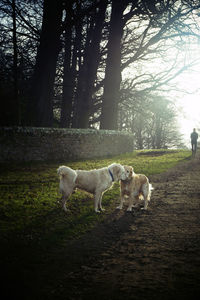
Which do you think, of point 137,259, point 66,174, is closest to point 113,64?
point 66,174

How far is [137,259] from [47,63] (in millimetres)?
15858

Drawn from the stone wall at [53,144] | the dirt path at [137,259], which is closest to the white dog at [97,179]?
the dirt path at [137,259]

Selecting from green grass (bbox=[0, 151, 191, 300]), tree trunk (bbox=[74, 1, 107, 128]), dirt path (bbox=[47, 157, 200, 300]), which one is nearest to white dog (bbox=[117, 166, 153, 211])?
dirt path (bbox=[47, 157, 200, 300])

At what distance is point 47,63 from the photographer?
1747 cm

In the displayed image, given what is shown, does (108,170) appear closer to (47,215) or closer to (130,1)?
(47,215)

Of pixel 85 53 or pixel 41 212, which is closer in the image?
pixel 41 212

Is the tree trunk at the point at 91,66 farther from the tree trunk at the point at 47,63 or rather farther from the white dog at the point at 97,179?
the white dog at the point at 97,179

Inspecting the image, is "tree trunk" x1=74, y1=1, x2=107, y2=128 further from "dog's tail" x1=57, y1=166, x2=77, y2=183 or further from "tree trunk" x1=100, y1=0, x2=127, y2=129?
"dog's tail" x1=57, y1=166, x2=77, y2=183

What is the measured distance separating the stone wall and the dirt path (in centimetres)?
922

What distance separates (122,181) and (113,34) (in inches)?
647

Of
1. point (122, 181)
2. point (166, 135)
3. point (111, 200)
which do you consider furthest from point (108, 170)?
point (166, 135)

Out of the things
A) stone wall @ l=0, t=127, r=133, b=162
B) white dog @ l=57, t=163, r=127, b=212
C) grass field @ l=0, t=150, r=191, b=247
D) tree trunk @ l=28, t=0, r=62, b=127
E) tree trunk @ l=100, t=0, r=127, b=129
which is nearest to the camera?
grass field @ l=0, t=150, r=191, b=247

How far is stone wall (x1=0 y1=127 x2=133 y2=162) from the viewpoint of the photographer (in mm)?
14117

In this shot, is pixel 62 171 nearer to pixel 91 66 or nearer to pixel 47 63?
pixel 47 63
